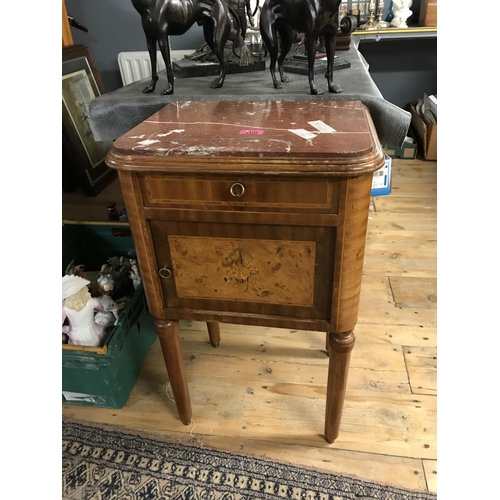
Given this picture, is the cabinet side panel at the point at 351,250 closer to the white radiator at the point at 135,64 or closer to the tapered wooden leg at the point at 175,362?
the tapered wooden leg at the point at 175,362

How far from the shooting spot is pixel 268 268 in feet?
2.60

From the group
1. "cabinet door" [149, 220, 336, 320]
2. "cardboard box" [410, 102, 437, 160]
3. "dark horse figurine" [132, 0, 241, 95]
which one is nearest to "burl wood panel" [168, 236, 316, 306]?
"cabinet door" [149, 220, 336, 320]

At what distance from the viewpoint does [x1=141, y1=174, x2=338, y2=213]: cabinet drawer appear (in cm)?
69

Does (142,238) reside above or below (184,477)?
above

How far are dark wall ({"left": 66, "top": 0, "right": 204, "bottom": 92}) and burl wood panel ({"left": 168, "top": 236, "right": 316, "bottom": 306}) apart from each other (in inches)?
73.7

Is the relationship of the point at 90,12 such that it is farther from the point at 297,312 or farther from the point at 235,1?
the point at 297,312

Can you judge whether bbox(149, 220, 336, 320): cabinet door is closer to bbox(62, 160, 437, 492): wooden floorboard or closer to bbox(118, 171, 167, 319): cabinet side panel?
bbox(118, 171, 167, 319): cabinet side panel

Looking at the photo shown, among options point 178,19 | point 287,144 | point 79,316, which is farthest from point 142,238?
point 178,19

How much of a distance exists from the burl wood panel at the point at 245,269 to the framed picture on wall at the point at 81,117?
152 centimetres

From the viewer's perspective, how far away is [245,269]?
0.80 m

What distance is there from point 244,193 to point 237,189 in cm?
1

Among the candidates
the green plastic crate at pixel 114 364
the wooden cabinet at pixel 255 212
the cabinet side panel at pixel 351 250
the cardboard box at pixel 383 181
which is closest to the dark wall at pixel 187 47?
the cardboard box at pixel 383 181

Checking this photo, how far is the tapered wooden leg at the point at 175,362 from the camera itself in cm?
93

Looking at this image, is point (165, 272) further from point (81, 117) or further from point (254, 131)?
point (81, 117)
